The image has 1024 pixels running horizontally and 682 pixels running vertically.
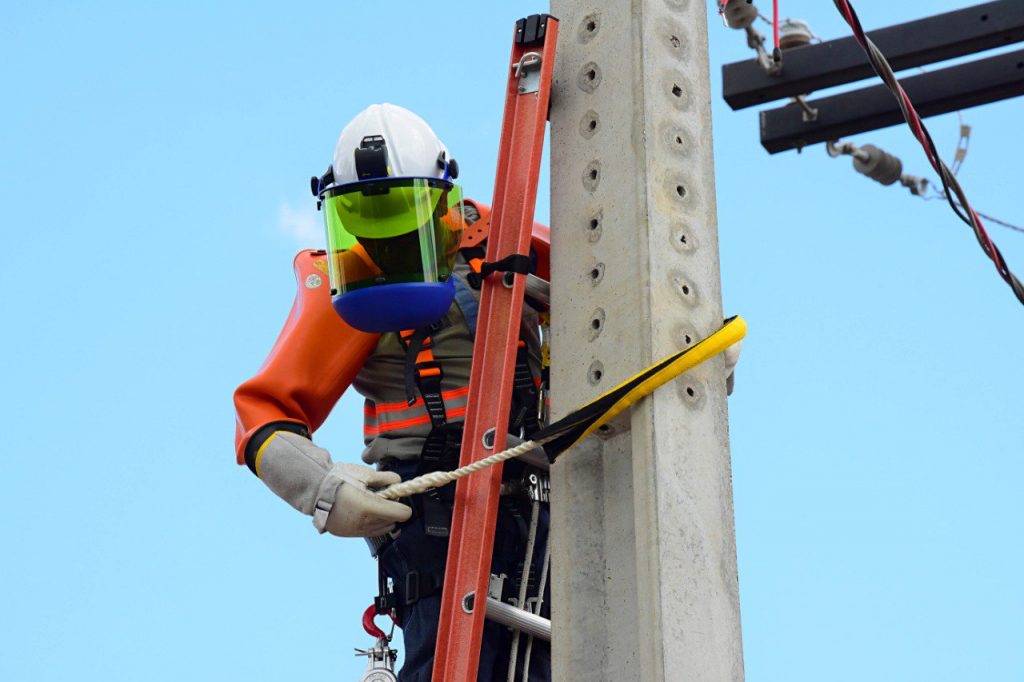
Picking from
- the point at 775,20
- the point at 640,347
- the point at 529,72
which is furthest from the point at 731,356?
the point at 775,20

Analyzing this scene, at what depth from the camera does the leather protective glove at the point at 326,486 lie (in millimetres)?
4359

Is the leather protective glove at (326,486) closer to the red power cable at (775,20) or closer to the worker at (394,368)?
the worker at (394,368)

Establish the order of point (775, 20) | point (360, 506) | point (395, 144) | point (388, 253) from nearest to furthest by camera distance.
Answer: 1. point (360, 506)
2. point (388, 253)
3. point (395, 144)
4. point (775, 20)

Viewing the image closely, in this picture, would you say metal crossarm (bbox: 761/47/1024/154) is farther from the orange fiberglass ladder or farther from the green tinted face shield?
the orange fiberglass ladder

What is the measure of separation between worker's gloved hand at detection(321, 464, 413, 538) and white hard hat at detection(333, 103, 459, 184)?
2.83 feet

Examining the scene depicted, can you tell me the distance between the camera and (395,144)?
4812 mm

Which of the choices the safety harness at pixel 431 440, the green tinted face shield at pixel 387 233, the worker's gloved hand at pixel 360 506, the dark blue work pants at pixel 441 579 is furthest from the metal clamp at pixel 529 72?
the dark blue work pants at pixel 441 579

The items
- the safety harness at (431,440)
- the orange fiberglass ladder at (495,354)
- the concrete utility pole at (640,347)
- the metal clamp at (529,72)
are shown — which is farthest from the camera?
the safety harness at (431,440)

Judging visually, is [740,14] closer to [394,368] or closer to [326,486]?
[394,368]

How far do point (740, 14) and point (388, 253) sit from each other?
3094 mm

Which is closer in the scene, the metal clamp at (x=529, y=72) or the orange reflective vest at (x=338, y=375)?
the metal clamp at (x=529, y=72)

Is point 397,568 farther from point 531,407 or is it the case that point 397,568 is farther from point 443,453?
point 531,407

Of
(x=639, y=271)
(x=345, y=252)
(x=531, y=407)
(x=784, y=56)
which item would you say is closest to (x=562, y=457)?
(x=639, y=271)

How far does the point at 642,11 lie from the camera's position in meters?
3.81
